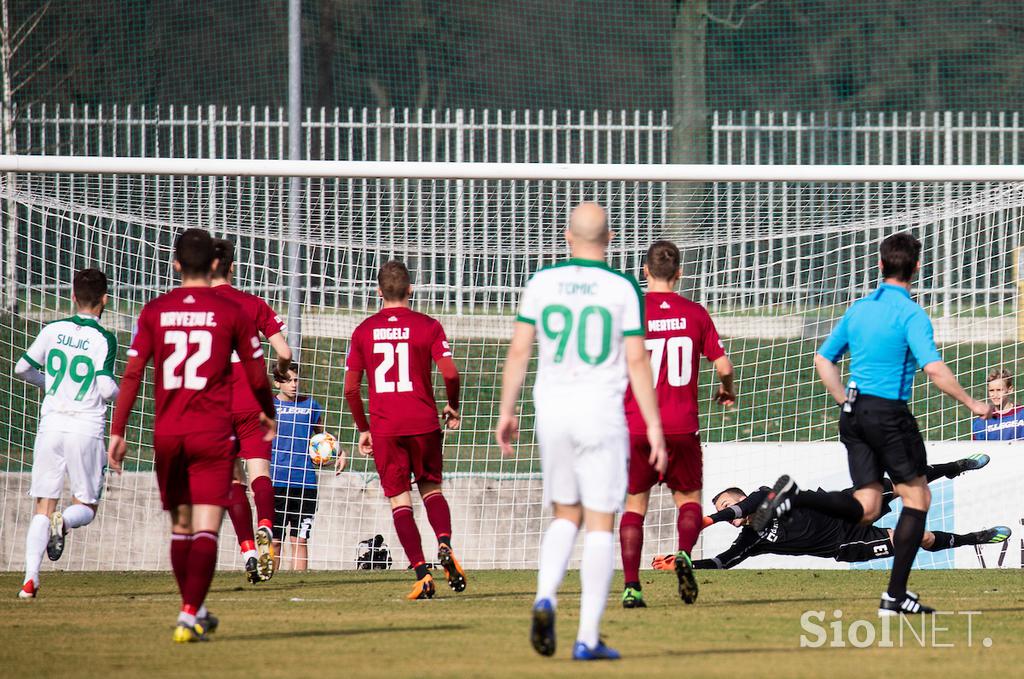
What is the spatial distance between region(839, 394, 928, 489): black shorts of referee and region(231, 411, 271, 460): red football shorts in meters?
4.09

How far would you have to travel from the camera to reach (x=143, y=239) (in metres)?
12.3

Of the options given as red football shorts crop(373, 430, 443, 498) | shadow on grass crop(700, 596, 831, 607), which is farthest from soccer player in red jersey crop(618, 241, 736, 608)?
red football shorts crop(373, 430, 443, 498)

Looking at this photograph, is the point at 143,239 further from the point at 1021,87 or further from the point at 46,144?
the point at 1021,87

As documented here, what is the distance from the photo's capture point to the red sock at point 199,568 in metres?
6.58

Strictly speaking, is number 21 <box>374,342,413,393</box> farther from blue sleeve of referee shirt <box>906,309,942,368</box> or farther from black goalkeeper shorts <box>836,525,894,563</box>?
black goalkeeper shorts <box>836,525,894,563</box>

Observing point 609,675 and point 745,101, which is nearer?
point 609,675

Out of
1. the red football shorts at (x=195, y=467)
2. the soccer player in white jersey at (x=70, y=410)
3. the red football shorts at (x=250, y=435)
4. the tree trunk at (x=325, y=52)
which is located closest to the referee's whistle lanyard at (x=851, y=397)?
the red football shorts at (x=195, y=467)

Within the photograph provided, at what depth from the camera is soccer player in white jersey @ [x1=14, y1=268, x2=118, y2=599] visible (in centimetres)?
923

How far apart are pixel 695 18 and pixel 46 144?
9.77m

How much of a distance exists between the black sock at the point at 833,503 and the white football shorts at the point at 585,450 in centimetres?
203

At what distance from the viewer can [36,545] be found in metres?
9.07

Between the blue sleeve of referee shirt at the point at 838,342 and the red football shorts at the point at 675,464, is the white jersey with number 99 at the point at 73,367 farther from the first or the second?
the blue sleeve of referee shirt at the point at 838,342

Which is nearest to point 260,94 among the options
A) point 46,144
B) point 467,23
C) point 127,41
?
point 127,41

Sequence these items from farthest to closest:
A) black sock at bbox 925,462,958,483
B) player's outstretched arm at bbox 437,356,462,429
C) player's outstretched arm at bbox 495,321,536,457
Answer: black sock at bbox 925,462,958,483
player's outstretched arm at bbox 437,356,462,429
player's outstretched arm at bbox 495,321,536,457
